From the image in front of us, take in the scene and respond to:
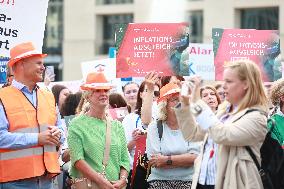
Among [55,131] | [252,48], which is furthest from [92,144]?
[252,48]

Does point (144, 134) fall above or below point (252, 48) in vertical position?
below

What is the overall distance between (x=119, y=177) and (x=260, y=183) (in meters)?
2.12

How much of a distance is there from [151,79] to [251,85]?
2.84 meters

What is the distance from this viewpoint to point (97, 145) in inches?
307

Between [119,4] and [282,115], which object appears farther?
[119,4]

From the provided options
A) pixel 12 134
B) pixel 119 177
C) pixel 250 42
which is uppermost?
pixel 250 42

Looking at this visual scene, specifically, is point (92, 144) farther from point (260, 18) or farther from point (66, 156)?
point (260, 18)

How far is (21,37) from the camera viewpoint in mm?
8781

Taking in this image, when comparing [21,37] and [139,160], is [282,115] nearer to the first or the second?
[139,160]

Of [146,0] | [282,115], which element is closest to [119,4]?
[146,0]

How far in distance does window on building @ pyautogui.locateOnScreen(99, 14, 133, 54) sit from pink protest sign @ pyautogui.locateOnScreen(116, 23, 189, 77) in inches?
1323

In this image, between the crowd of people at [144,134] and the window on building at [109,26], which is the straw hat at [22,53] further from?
the window on building at [109,26]

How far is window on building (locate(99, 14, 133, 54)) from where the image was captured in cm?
4378

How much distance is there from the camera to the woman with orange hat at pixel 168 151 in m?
8.02
